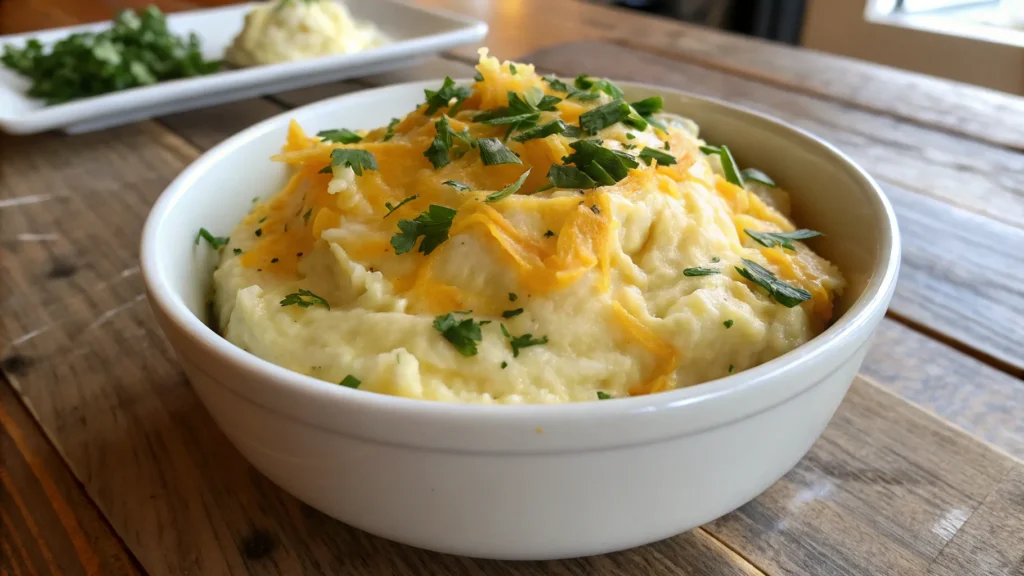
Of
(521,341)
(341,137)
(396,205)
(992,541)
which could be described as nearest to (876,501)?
(992,541)

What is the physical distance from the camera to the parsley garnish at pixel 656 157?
114cm

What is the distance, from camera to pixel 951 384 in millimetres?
1256

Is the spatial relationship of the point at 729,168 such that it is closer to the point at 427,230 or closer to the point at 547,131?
the point at 547,131

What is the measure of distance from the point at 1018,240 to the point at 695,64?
132cm

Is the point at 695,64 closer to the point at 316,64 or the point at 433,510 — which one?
the point at 316,64

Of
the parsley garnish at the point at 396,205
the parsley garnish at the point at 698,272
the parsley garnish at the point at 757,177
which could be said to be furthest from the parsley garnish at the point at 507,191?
the parsley garnish at the point at 757,177

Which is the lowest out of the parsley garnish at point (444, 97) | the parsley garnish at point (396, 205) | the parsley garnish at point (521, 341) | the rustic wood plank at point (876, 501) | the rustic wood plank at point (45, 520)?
the rustic wood plank at point (45, 520)

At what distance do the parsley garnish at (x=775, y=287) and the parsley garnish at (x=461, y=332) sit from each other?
39 cm

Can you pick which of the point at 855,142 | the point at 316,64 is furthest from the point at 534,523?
the point at 316,64

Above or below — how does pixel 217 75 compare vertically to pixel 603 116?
below

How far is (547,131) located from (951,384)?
78cm

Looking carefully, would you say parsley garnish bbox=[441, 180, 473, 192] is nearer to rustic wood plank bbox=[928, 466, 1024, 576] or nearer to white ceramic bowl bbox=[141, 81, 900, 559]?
white ceramic bowl bbox=[141, 81, 900, 559]

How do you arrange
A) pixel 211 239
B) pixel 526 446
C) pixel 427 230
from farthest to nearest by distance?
pixel 211 239 → pixel 427 230 → pixel 526 446

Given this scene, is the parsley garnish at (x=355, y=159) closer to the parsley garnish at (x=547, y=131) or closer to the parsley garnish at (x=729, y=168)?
the parsley garnish at (x=547, y=131)
